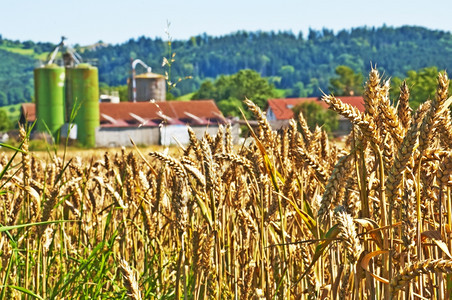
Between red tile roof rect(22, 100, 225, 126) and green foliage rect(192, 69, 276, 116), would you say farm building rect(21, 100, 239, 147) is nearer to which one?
red tile roof rect(22, 100, 225, 126)

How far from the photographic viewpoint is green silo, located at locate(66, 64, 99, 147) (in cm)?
6247

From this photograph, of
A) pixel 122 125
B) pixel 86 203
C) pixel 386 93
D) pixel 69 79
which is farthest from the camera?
pixel 122 125

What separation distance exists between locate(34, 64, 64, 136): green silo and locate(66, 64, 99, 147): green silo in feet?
3.76

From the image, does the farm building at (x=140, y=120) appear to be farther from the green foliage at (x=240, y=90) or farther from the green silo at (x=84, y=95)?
the green foliage at (x=240, y=90)

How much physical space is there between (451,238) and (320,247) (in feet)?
1.29

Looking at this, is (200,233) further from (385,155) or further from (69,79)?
(69,79)

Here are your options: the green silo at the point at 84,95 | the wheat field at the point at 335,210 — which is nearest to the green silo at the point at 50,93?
the green silo at the point at 84,95

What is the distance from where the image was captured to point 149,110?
77.0 m

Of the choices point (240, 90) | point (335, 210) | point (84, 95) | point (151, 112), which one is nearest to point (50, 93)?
point (84, 95)

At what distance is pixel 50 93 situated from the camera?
6469 centimetres

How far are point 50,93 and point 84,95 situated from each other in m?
3.94

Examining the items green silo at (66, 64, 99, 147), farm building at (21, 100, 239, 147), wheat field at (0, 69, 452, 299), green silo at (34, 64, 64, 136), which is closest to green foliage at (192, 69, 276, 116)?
farm building at (21, 100, 239, 147)

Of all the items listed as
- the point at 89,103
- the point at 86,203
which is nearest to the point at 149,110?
the point at 89,103

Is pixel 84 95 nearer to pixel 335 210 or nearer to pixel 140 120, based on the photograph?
pixel 140 120
